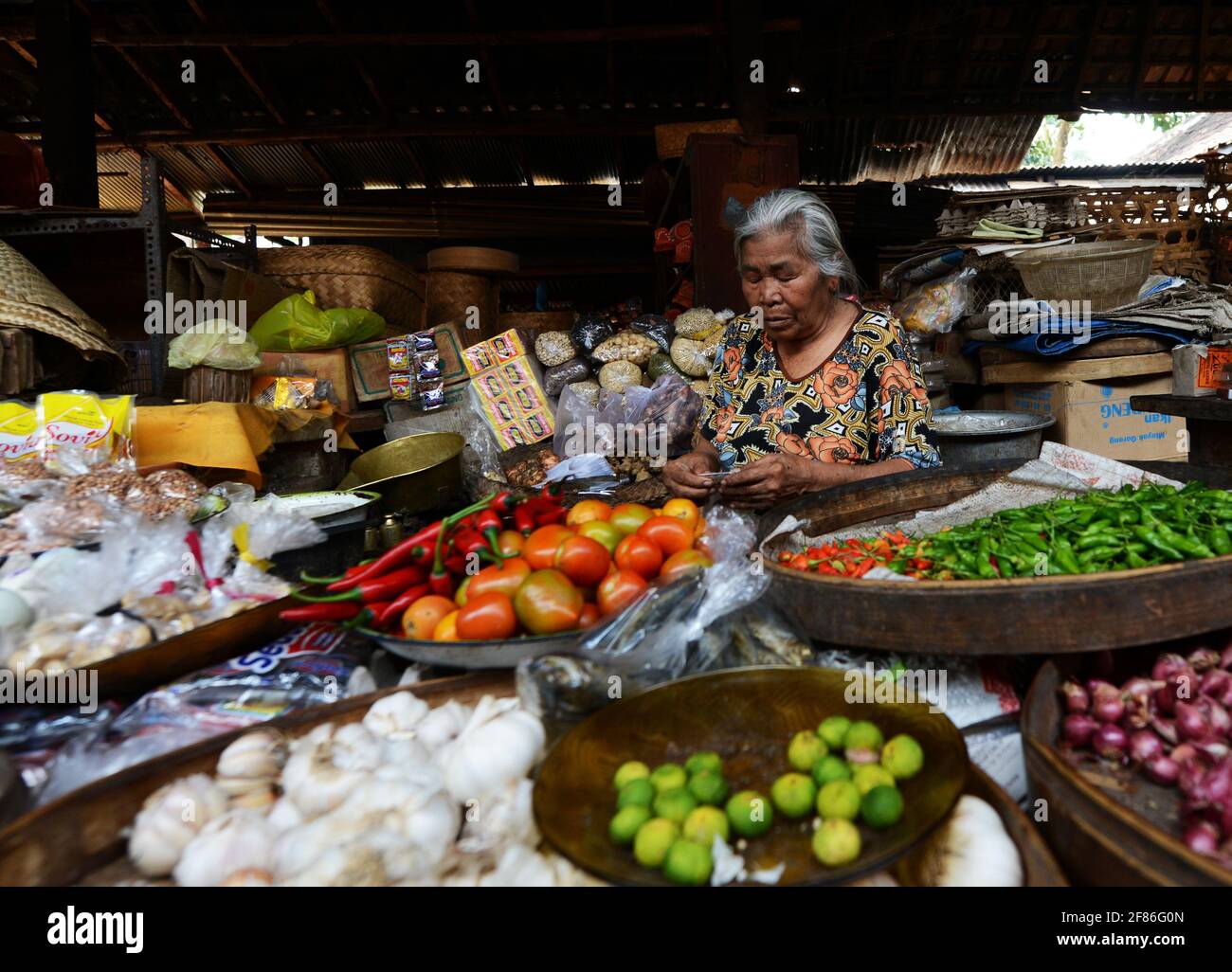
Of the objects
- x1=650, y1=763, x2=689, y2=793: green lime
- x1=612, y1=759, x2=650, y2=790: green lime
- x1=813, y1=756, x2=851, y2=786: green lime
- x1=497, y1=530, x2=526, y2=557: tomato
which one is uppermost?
x1=497, y1=530, x2=526, y2=557: tomato

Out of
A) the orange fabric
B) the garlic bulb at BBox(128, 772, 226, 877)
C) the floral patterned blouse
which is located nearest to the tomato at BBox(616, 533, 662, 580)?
the garlic bulb at BBox(128, 772, 226, 877)

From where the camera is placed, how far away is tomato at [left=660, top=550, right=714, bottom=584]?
137 cm

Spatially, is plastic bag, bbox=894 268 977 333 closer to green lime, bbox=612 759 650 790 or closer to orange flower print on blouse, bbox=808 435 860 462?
orange flower print on blouse, bbox=808 435 860 462

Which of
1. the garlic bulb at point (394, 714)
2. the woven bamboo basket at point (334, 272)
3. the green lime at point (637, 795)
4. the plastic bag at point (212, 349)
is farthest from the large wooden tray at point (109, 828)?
the woven bamboo basket at point (334, 272)

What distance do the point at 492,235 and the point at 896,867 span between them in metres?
7.96

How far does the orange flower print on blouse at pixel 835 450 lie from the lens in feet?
8.68

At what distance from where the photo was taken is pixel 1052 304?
15.2 ft

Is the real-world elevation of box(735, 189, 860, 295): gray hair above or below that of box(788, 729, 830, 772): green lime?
above

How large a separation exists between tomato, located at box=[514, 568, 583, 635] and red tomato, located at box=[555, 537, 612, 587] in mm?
86

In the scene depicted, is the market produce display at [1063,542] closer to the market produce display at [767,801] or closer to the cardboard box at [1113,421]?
the market produce display at [767,801]
